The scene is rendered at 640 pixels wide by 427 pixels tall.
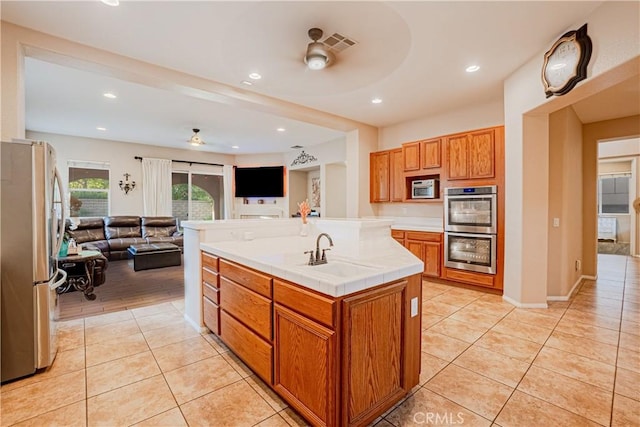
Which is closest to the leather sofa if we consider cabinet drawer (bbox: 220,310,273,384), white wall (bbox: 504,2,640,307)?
cabinet drawer (bbox: 220,310,273,384)

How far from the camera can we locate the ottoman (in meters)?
5.28

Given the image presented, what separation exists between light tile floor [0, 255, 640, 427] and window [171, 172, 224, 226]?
5506 mm

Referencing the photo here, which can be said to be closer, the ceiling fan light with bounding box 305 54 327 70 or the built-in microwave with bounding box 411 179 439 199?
the ceiling fan light with bounding box 305 54 327 70

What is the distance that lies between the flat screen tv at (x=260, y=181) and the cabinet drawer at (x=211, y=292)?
6.07 meters

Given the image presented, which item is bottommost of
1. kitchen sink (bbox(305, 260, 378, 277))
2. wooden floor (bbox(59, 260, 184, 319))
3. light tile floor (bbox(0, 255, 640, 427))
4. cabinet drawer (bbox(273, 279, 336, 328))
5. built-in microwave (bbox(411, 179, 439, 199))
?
light tile floor (bbox(0, 255, 640, 427))

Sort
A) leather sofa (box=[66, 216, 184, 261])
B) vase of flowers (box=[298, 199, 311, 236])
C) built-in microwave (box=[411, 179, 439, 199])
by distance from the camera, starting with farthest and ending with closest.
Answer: leather sofa (box=[66, 216, 184, 261]), built-in microwave (box=[411, 179, 439, 199]), vase of flowers (box=[298, 199, 311, 236])

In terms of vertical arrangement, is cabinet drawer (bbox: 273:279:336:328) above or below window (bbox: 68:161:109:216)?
below

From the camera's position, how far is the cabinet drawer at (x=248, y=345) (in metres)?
1.85

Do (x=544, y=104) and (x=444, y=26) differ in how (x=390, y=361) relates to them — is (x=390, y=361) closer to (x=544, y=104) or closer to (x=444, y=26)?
(x=444, y=26)

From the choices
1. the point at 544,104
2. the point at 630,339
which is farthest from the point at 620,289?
the point at 544,104

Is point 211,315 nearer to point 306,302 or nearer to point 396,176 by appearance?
point 306,302

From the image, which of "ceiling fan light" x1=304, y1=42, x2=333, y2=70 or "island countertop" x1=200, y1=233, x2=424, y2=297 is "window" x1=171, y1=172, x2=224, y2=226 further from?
"ceiling fan light" x1=304, y1=42, x2=333, y2=70

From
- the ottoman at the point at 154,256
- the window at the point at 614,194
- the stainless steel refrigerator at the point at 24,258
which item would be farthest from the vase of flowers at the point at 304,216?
the window at the point at 614,194

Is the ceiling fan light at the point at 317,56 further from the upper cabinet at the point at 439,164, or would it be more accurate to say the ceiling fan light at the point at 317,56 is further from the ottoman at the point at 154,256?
the ottoman at the point at 154,256
